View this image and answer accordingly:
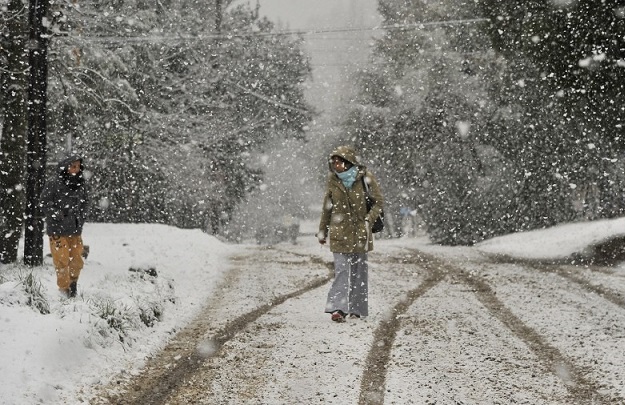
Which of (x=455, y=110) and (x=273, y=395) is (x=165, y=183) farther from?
(x=273, y=395)

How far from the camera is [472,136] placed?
2514 cm

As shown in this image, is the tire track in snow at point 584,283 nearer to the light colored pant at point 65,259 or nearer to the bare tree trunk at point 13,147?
the light colored pant at point 65,259

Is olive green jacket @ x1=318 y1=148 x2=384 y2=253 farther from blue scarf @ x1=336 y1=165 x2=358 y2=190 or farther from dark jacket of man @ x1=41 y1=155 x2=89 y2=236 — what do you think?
dark jacket of man @ x1=41 y1=155 x2=89 y2=236

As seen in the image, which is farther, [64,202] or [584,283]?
[584,283]

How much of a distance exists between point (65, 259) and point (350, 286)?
3.72 meters

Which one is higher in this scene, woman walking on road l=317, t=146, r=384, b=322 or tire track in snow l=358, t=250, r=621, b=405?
Answer: woman walking on road l=317, t=146, r=384, b=322

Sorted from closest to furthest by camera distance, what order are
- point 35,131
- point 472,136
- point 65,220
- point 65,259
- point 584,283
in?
point 65,259, point 65,220, point 35,131, point 584,283, point 472,136

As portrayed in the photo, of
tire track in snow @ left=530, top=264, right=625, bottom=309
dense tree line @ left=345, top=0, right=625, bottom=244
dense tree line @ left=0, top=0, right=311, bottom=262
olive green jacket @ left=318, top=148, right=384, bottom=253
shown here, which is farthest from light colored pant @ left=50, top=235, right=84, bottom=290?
dense tree line @ left=345, top=0, right=625, bottom=244

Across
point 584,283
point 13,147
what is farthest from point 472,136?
point 13,147

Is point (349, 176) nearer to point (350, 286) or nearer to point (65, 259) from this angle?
point (350, 286)

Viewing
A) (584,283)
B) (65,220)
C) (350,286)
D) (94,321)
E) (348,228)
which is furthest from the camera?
(584,283)

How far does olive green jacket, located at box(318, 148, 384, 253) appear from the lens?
27.2 ft

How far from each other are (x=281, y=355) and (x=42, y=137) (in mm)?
6471

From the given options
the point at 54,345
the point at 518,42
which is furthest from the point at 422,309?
the point at 518,42
